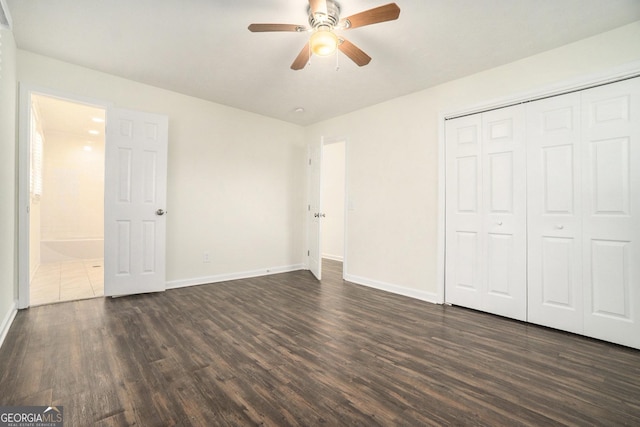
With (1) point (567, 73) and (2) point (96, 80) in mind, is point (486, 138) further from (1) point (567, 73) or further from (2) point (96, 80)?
(2) point (96, 80)

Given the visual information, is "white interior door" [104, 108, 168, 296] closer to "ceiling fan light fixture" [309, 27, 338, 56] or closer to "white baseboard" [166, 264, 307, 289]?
"white baseboard" [166, 264, 307, 289]

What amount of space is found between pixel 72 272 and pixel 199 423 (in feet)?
16.3

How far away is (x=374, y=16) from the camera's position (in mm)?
1988

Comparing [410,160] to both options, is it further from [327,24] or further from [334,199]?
[334,199]

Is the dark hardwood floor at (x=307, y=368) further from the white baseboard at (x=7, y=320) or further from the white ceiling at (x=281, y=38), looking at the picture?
the white ceiling at (x=281, y=38)

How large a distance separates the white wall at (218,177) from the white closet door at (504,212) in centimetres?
308

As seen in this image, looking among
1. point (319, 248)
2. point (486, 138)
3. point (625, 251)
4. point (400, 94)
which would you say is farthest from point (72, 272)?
point (625, 251)

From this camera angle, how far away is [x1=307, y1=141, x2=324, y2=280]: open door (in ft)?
15.0

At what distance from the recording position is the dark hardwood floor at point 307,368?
1514 mm

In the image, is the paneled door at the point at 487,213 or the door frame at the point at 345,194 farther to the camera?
the door frame at the point at 345,194

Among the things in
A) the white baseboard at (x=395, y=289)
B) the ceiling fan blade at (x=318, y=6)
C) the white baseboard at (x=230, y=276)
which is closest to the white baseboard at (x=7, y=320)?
the white baseboard at (x=230, y=276)

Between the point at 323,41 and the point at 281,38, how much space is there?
652mm

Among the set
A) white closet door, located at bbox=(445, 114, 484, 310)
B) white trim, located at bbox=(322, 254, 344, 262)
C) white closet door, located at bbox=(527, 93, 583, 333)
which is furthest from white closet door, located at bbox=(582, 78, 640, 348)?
white trim, located at bbox=(322, 254, 344, 262)

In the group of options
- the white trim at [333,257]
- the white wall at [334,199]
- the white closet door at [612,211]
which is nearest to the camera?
the white closet door at [612,211]
